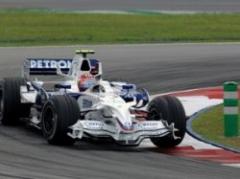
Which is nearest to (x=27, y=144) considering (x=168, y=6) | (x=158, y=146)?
(x=158, y=146)

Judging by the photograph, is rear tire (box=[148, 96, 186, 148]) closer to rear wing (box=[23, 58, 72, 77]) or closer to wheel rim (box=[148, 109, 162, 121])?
wheel rim (box=[148, 109, 162, 121])

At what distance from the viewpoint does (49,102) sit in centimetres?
1520

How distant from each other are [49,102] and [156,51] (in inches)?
577

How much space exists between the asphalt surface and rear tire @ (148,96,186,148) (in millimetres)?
29852

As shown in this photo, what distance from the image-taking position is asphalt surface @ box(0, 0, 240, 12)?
1825 inches

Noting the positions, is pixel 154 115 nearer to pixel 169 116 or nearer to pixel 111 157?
pixel 169 116

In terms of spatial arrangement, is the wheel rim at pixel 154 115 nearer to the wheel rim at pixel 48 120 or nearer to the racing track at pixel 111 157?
the racing track at pixel 111 157

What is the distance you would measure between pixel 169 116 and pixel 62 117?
1.53 m

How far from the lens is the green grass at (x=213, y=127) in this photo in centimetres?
1535

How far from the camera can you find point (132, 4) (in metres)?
48.4

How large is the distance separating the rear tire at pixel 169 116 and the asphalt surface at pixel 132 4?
29852 millimetres

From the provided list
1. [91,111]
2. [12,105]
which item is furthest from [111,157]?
[12,105]

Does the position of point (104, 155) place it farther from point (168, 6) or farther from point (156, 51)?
point (168, 6)

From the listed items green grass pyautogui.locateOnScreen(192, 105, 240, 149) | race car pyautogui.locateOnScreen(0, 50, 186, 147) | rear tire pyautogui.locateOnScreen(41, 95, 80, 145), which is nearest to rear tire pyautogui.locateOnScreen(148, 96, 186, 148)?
race car pyautogui.locateOnScreen(0, 50, 186, 147)
